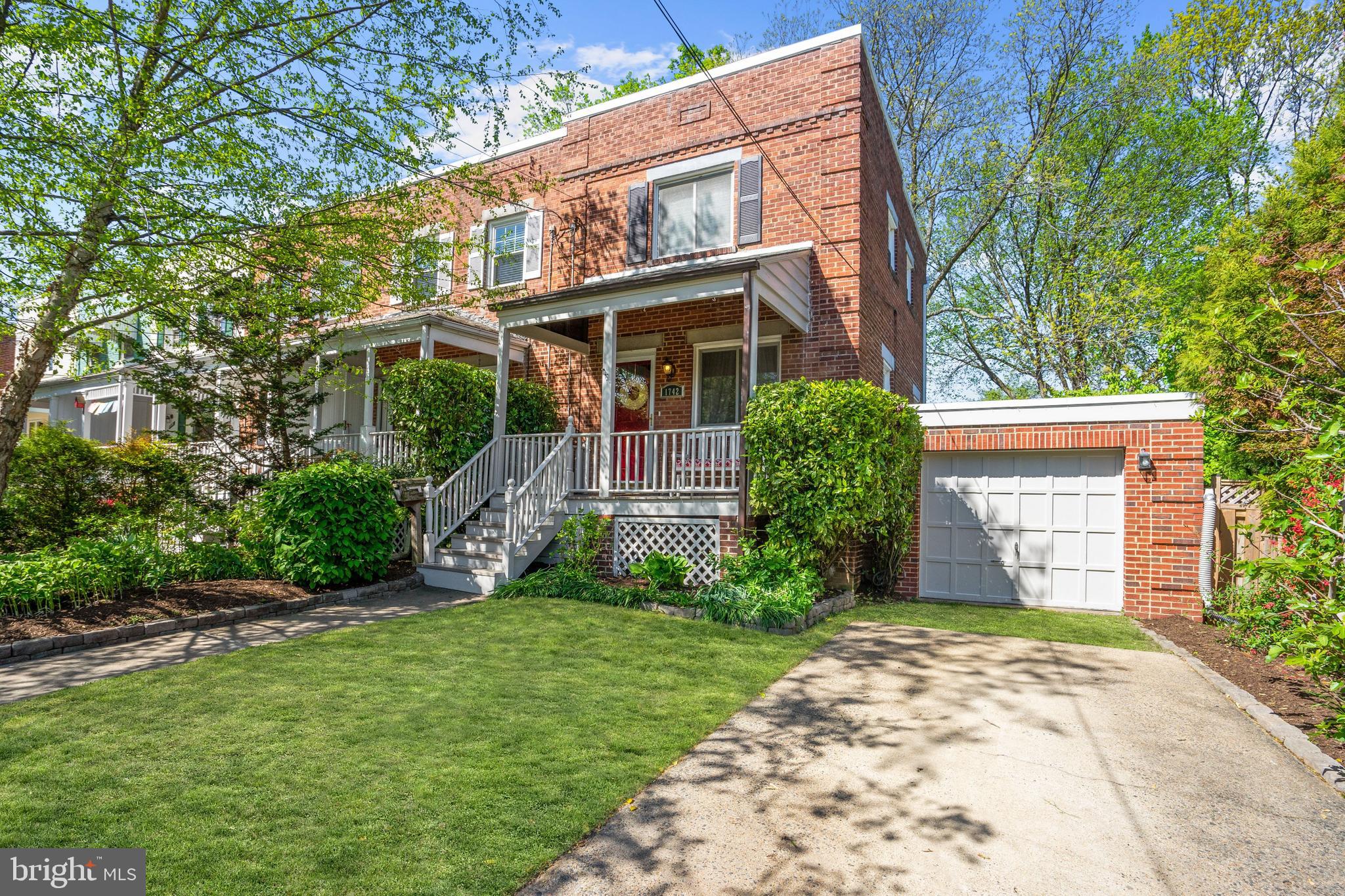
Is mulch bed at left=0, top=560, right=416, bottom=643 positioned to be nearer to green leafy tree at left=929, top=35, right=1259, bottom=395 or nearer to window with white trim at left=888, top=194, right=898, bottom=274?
window with white trim at left=888, top=194, right=898, bottom=274

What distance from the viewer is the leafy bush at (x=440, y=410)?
986 centimetres

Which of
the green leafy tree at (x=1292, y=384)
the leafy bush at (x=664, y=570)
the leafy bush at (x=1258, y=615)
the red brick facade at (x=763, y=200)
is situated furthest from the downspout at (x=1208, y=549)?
the leafy bush at (x=664, y=570)

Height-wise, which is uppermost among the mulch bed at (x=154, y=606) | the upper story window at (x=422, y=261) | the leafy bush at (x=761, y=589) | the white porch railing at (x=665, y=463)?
the upper story window at (x=422, y=261)

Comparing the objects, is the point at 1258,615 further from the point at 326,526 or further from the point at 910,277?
the point at 910,277

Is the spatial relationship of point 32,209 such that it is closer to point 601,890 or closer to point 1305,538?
point 601,890

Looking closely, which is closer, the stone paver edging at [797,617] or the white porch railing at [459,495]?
the stone paver edging at [797,617]

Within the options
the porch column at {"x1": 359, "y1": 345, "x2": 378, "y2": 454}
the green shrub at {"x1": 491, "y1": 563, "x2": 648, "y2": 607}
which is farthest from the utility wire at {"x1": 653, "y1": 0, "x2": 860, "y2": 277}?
the porch column at {"x1": 359, "y1": 345, "x2": 378, "y2": 454}

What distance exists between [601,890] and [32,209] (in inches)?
350

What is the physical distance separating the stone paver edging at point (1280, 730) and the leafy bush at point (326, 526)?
860 centimetres

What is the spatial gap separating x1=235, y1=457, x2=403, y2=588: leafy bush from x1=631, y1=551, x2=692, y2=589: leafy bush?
11.0 ft

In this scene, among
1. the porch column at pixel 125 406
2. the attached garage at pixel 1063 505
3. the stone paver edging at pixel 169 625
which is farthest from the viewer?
the porch column at pixel 125 406

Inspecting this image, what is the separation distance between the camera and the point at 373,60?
905 cm

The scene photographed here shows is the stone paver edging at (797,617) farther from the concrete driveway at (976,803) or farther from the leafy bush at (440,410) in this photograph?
the leafy bush at (440,410)

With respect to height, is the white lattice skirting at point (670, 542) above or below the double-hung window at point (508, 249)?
below
